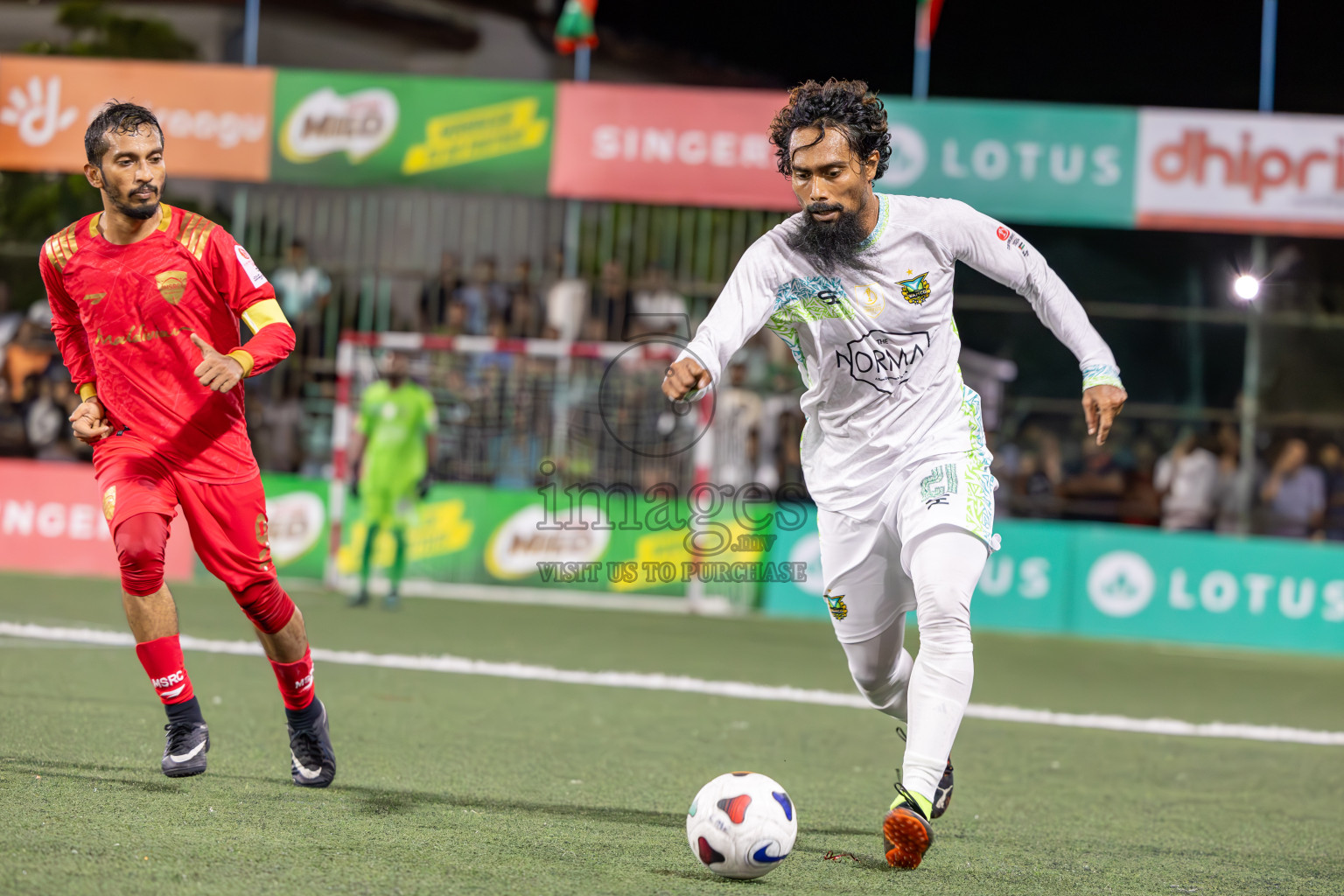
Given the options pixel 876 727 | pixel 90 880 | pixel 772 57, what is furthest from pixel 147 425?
pixel 772 57

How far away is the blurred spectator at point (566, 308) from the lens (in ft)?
49.4

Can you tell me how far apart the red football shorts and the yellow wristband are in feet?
1.53

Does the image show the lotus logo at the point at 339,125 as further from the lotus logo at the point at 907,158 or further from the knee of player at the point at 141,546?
the knee of player at the point at 141,546

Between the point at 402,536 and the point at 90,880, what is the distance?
9.50 metres

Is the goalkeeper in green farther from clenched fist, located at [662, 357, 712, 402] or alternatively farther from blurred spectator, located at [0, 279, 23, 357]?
clenched fist, located at [662, 357, 712, 402]

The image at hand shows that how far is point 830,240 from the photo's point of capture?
4820 mm

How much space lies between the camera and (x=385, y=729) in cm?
683

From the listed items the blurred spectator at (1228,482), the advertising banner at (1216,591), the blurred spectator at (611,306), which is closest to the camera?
the advertising banner at (1216,591)

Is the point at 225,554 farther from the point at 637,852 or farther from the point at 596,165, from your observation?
the point at 596,165

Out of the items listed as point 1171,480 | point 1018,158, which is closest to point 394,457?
point 1018,158

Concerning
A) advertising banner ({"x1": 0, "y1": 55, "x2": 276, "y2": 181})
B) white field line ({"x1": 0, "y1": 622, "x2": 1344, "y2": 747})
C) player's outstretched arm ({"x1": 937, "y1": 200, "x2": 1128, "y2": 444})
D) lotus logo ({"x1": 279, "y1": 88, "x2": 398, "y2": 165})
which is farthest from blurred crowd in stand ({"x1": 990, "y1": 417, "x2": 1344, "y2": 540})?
player's outstretched arm ({"x1": 937, "y1": 200, "x2": 1128, "y2": 444})

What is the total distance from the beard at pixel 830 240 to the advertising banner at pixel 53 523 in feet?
35.4

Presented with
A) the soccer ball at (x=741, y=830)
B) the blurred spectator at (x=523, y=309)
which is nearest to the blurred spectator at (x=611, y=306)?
the blurred spectator at (x=523, y=309)

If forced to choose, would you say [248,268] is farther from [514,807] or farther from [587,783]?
[587,783]
